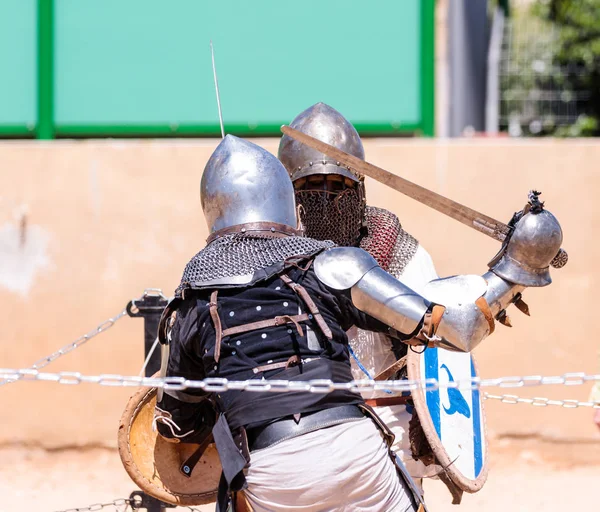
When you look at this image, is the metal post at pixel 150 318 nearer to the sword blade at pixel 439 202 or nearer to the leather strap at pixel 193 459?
the leather strap at pixel 193 459

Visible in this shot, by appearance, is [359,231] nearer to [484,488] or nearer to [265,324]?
[265,324]

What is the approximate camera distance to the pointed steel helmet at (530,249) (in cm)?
266

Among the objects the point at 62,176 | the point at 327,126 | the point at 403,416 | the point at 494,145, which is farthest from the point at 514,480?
the point at 62,176

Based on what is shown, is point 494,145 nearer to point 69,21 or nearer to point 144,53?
point 144,53

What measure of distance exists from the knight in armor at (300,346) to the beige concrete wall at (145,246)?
3260 mm

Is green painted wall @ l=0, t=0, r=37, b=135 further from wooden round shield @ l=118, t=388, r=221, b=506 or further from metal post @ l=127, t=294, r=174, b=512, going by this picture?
wooden round shield @ l=118, t=388, r=221, b=506

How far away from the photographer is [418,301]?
257 cm

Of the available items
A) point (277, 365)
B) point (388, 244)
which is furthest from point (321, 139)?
point (277, 365)

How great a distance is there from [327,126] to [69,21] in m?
3.22

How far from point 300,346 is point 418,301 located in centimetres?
35

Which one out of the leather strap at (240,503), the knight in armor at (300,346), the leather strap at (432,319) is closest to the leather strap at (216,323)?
the knight in armor at (300,346)

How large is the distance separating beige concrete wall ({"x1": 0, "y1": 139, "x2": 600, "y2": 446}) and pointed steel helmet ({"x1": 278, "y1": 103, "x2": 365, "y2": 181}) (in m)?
2.05

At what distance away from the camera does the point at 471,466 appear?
3.34 metres

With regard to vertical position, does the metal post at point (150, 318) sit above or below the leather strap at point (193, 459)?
above
